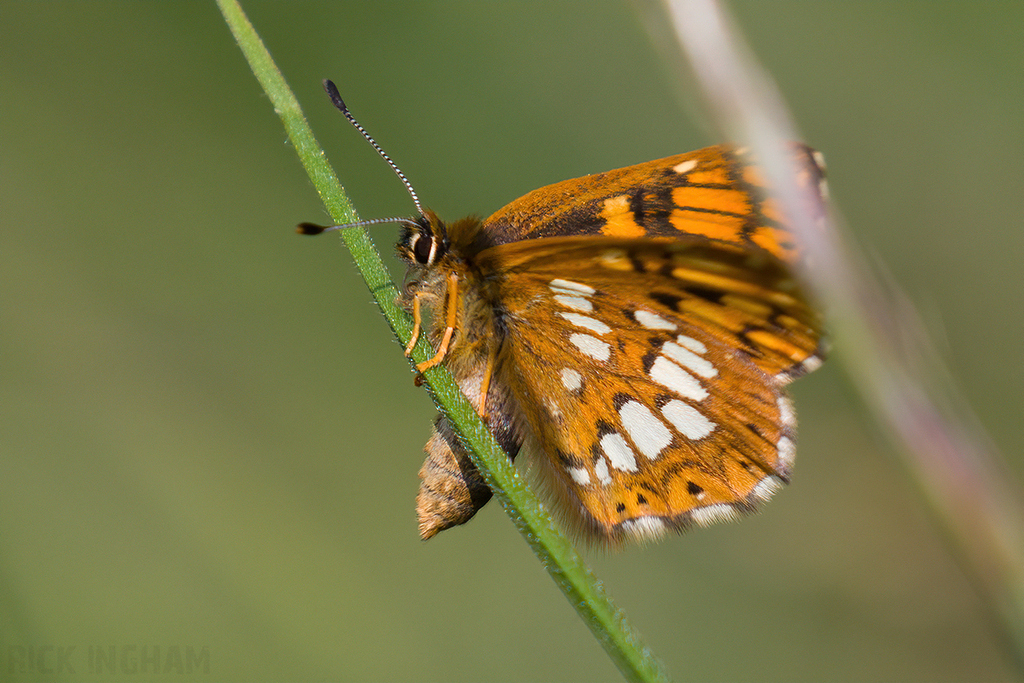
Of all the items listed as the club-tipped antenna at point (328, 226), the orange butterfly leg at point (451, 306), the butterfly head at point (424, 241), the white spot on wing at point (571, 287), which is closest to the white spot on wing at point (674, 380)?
the white spot on wing at point (571, 287)

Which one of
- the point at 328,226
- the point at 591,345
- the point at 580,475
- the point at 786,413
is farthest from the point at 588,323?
the point at 328,226

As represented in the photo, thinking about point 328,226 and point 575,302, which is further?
point 575,302

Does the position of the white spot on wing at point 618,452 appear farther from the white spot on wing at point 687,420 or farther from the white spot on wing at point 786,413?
the white spot on wing at point 786,413

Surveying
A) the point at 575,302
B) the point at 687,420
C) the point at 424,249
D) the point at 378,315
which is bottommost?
the point at 687,420

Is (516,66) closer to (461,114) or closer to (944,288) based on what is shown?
(461,114)

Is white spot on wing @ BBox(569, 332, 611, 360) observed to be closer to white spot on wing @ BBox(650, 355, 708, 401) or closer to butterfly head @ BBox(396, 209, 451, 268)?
white spot on wing @ BBox(650, 355, 708, 401)

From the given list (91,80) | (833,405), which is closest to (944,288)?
(833,405)

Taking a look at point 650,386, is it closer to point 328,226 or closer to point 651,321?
point 651,321
